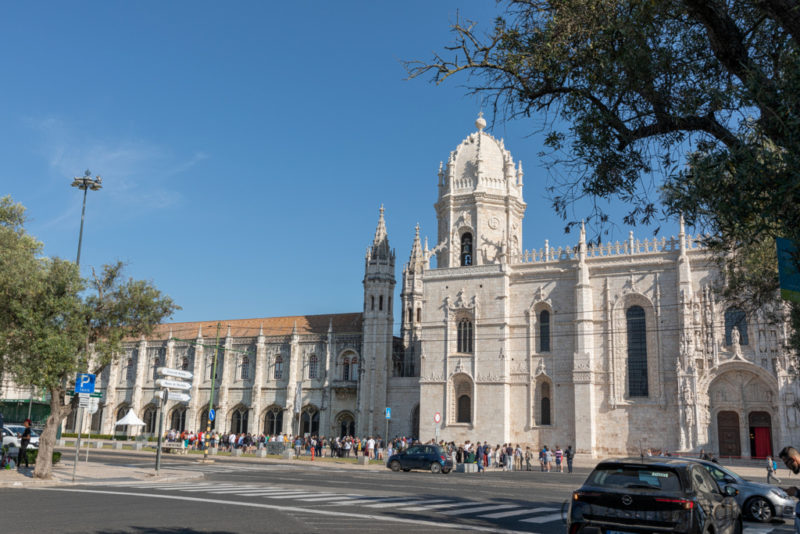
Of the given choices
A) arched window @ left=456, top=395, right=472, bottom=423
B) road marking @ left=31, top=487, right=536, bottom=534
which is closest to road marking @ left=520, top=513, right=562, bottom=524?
road marking @ left=31, top=487, right=536, bottom=534

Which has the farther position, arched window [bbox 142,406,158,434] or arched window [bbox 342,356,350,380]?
arched window [bbox 142,406,158,434]

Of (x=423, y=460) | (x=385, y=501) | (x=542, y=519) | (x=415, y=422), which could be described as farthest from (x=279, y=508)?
(x=415, y=422)

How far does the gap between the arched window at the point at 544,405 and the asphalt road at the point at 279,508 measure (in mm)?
23026

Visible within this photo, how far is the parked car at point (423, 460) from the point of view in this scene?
1213 inches

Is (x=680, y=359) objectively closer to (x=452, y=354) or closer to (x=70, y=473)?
(x=452, y=354)

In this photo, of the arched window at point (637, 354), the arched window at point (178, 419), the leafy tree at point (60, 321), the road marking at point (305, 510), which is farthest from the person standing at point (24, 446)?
the arched window at point (178, 419)

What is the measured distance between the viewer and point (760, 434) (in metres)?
37.7

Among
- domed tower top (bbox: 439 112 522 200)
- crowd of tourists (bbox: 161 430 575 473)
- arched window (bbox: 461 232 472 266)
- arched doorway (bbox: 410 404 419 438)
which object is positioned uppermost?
domed tower top (bbox: 439 112 522 200)

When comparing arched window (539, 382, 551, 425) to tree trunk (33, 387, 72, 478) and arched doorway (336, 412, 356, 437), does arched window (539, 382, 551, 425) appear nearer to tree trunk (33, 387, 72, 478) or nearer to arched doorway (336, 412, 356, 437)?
arched doorway (336, 412, 356, 437)

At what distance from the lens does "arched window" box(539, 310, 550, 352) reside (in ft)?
144

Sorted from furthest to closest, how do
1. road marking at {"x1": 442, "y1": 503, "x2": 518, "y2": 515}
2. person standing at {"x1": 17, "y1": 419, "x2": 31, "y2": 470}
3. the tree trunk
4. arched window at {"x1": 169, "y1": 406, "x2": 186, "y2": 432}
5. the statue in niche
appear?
arched window at {"x1": 169, "y1": 406, "x2": 186, "y2": 432} < the statue in niche < person standing at {"x1": 17, "y1": 419, "x2": 31, "y2": 470} < the tree trunk < road marking at {"x1": 442, "y1": 503, "x2": 518, "y2": 515}

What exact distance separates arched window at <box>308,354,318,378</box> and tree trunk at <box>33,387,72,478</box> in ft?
115

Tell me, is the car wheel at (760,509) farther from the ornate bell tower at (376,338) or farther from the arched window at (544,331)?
the ornate bell tower at (376,338)

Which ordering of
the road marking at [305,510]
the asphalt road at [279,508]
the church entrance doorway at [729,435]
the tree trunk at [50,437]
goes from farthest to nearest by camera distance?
the church entrance doorway at [729,435]
the tree trunk at [50,437]
the road marking at [305,510]
the asphalt road at [279,508]
